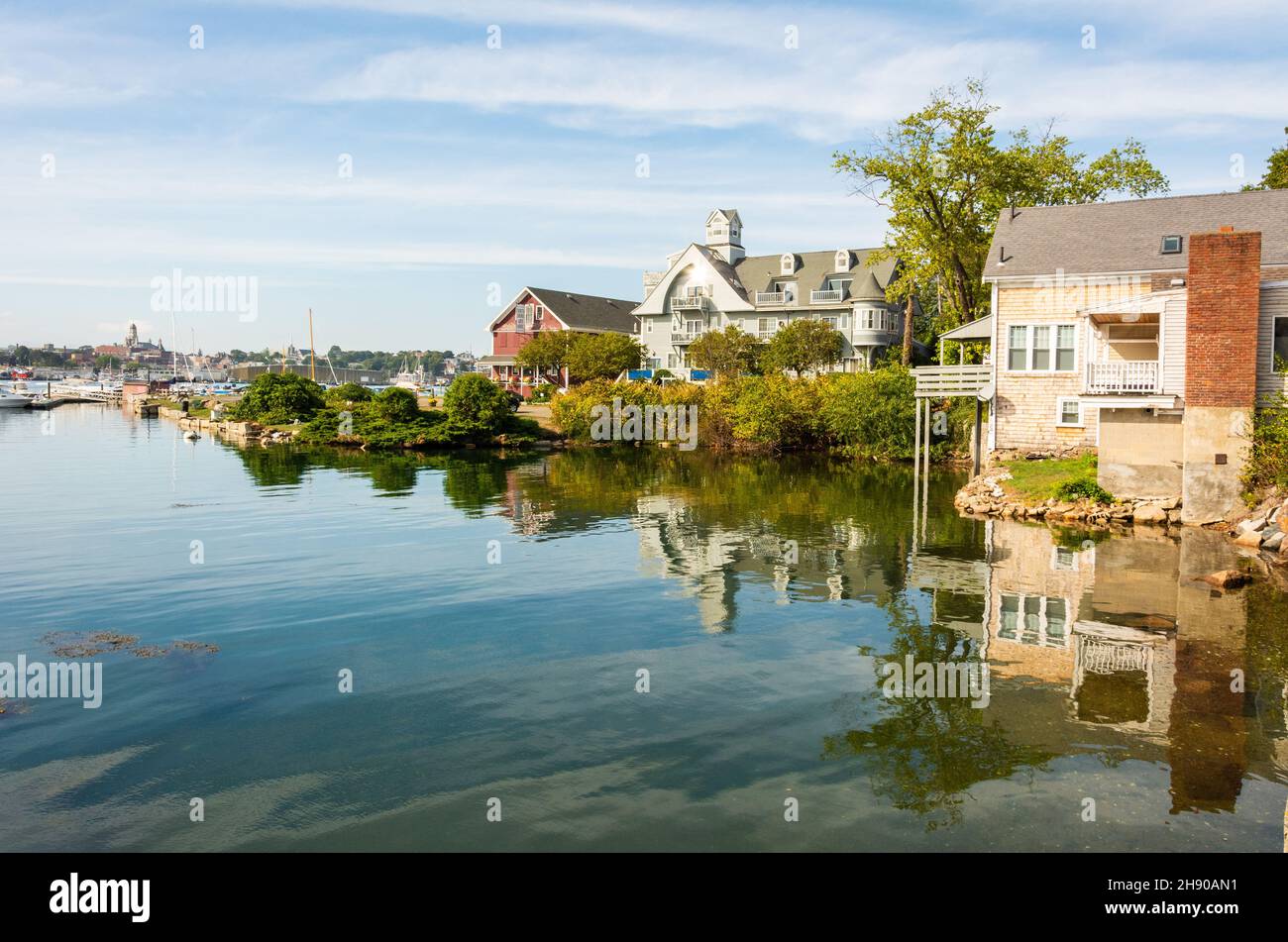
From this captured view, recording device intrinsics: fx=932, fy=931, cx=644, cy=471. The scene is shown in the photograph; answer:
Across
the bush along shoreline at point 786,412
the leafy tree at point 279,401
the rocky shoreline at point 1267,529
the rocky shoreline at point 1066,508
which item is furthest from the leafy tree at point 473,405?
the rocky shoreline at point 1267,529

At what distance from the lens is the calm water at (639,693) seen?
10.1 m

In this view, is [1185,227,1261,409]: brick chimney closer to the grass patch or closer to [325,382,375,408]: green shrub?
the grass patch

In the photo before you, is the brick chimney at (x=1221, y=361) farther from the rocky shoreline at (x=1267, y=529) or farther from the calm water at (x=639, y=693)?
the calm water at (x=639, y=693)

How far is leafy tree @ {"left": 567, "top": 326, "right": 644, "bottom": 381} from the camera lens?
72.6m

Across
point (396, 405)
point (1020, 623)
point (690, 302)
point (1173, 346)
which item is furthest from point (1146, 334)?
point (690, 302)

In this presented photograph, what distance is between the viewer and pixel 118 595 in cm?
1970

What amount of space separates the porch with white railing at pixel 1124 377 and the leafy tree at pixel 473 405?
1582 inches

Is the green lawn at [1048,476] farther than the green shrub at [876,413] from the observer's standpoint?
No

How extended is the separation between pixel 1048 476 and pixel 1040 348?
6037 mm

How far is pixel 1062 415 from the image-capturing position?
3438 centimetres

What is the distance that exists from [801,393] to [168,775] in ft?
156

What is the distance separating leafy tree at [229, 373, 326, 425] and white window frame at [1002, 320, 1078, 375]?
5250 centimetres
